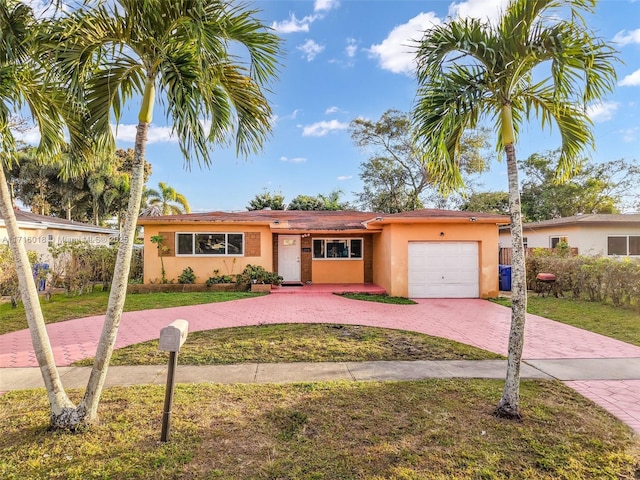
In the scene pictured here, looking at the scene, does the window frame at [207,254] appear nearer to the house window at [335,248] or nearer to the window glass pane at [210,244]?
the window glass pane at [210,244]

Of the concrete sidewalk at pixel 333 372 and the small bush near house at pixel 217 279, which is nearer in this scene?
the concrete sidewalk at pixel 333 372

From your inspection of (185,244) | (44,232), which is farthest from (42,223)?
(185,244)

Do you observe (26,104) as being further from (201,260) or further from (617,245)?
(617,245)

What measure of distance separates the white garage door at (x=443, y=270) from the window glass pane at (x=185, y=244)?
31.6 ft

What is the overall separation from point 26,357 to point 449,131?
315 inches

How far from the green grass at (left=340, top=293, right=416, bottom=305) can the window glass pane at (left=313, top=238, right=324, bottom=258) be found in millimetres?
3605

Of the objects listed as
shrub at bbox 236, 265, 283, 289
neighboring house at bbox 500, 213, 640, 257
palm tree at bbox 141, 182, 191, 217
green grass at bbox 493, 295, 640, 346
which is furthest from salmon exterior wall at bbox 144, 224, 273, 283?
neighboring house at bbox 500, 213, 640, 257

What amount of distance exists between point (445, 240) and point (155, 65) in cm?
1188

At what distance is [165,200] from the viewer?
28.0 m

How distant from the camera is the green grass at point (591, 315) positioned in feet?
26.6

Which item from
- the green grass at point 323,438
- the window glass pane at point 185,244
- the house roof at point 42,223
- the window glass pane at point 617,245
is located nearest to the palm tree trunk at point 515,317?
the green grass at point 323,438

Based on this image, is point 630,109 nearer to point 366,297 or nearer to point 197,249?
point 366,297

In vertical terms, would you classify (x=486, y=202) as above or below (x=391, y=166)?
below

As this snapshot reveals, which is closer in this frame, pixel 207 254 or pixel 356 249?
pixel 207 254
